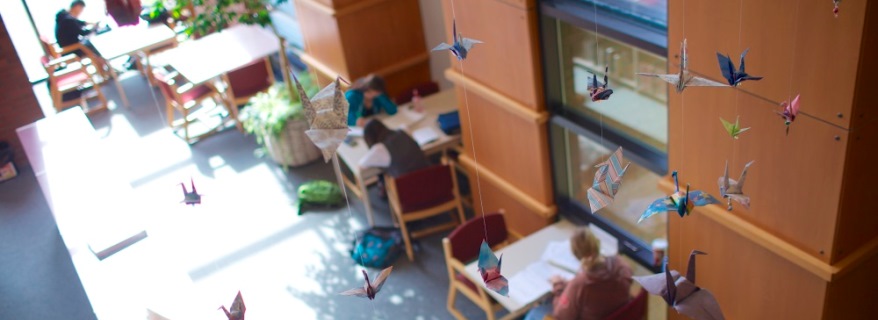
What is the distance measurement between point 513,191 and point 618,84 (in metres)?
1.35

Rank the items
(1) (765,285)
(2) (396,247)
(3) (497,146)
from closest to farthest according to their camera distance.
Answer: (1) (765,285), (3) (497,146), (2) (396,247)

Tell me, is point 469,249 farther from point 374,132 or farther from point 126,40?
point 126,40

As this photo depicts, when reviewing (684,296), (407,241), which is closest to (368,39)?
(407,241)

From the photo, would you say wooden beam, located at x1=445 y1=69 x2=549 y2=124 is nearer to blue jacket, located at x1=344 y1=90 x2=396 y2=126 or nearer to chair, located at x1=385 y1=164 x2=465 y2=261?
chair, located at x1=385 y1=164 x2=465 y2=261

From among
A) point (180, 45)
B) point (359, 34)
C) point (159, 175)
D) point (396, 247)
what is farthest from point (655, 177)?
point (180, 45)

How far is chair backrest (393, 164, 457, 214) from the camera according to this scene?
6343 mm

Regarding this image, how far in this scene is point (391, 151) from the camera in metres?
6.36

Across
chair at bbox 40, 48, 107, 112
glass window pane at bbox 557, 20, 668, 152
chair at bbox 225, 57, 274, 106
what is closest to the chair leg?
glass window pane at bbox 557, 20, 668, 152

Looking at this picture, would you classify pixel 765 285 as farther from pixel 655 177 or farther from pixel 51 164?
pixel 51 164

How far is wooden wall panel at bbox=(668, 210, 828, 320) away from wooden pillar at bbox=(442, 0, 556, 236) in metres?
1.20

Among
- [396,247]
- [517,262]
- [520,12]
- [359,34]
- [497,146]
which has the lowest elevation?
[396,247]

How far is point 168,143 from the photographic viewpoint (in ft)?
29.2

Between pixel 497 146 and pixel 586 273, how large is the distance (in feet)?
5.17

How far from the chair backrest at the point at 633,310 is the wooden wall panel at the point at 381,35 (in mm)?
3858
